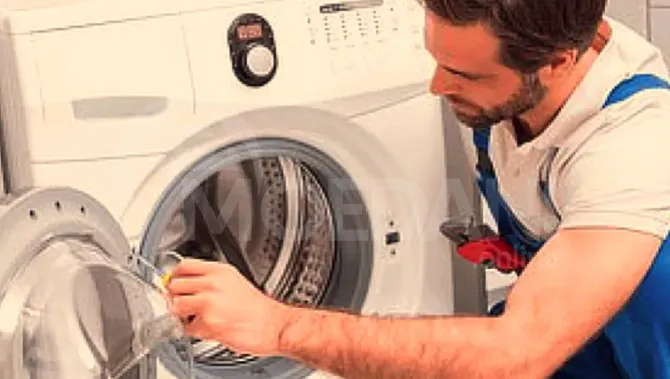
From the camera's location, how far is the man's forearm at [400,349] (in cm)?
109

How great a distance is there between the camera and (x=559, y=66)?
4.01ft

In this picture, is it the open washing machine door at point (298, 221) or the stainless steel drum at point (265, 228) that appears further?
the stainless steel drum at point (265, 228)

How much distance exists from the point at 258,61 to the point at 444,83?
0.26 m

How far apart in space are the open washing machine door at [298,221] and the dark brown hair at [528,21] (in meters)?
0.33

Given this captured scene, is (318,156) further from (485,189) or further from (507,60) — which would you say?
(507,60)

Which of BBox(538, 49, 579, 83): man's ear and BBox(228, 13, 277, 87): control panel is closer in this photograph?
A: BBox(538, 49, 579, 83): man's ear

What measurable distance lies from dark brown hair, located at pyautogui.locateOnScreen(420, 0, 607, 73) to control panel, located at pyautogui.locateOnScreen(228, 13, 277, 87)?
0.27 m

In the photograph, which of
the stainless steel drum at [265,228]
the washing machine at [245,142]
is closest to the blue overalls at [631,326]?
the washing machine at [245,142]

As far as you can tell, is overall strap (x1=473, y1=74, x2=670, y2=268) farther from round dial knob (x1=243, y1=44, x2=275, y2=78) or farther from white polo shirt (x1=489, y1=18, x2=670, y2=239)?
round dial knob (x1=243, y1=44, x2=275, y2=78)

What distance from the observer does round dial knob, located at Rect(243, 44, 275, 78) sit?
139 cm

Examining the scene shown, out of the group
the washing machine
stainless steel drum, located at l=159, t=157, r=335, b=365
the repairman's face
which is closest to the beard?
the repairman's face

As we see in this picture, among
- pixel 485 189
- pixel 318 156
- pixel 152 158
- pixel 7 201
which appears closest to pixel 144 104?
pixel 152 158

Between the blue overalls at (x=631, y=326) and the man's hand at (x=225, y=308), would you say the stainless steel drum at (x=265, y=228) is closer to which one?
the blue overalls at (x=631, y=326)

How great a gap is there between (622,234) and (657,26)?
0.90 metres
